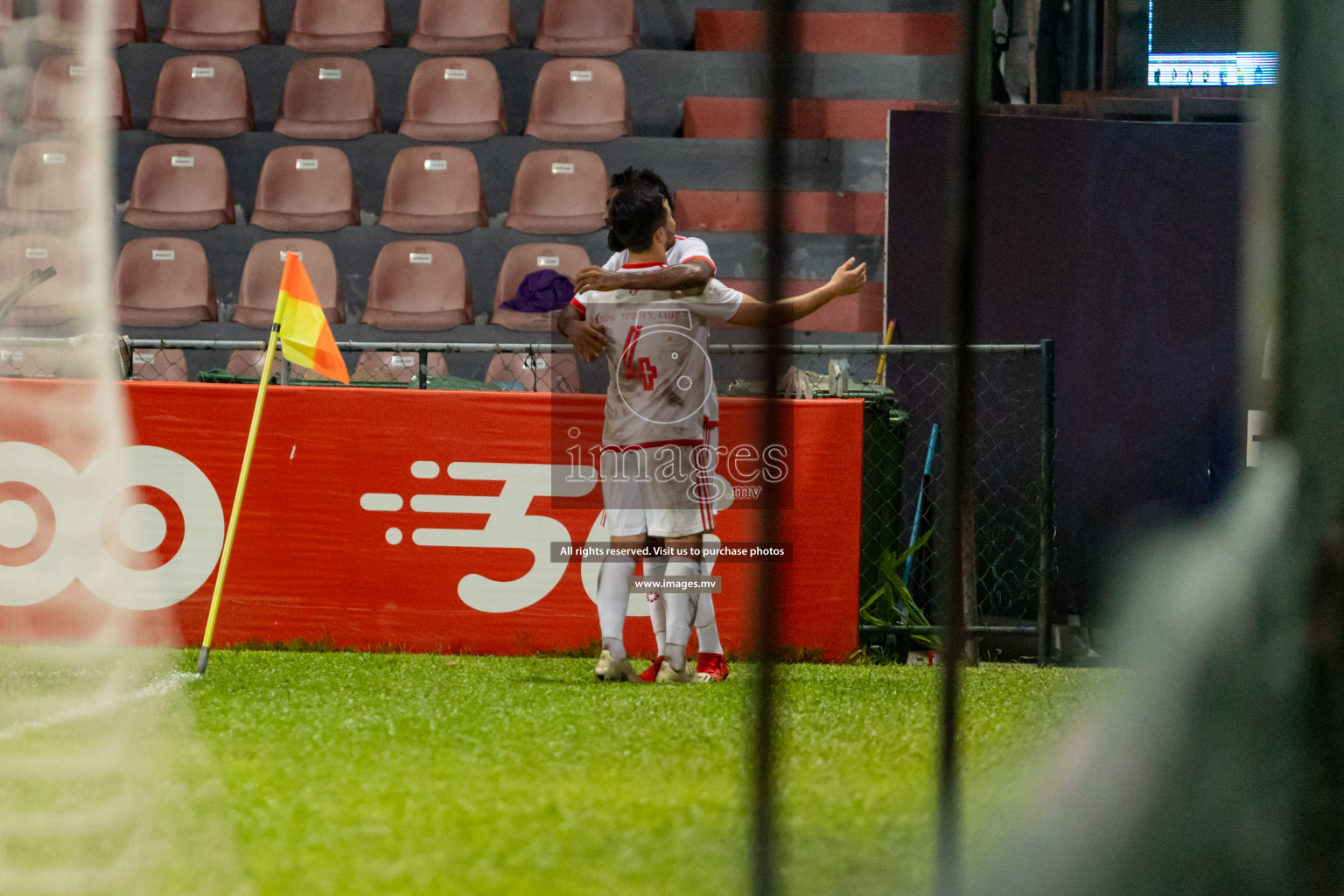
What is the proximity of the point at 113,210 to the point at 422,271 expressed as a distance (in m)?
2.04

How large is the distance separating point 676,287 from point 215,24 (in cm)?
634

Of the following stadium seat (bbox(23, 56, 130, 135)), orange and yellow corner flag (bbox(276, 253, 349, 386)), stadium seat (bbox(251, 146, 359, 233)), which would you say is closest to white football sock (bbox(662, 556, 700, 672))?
orange and yellow corner flag (bbox(276, 253, 349, 386))

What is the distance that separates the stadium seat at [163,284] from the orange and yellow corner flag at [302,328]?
379cm

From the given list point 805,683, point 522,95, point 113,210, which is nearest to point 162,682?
point 805,683

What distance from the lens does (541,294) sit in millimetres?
6723

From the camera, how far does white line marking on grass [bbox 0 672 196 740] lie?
2797 mm

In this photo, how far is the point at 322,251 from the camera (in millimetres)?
7434

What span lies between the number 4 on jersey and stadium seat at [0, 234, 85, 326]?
1.56 metres

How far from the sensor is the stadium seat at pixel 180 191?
7664 mm

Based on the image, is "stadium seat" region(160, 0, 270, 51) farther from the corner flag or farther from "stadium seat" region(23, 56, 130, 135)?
"stadium seat" region(23, 56, 130, 135)

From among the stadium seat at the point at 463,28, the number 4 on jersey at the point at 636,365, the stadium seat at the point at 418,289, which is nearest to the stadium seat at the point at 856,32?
the number 4 on jersey at the point at 636,365

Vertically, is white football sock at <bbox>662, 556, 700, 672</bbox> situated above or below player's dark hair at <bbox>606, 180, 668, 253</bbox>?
below

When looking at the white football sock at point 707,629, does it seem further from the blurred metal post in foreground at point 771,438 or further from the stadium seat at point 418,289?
the stadium seat at point 418,289

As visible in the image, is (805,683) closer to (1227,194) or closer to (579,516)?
(579,516)
